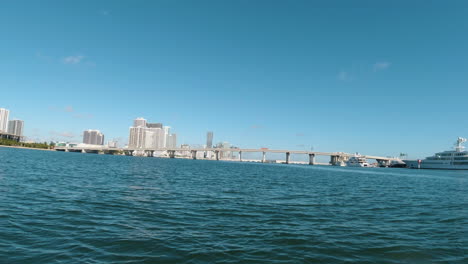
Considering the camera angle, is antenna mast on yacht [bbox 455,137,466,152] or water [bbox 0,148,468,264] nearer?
water [bbox 0,148,468,264]

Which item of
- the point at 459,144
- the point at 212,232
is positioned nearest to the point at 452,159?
the point at 459,144

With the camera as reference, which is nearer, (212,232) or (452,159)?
(212,232)

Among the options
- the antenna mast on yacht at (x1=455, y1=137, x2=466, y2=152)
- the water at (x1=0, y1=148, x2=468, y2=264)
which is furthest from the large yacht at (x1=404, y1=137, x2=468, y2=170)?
the water at (x1=0, y1=148, x2=468, y2=264)

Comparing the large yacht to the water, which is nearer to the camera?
the water

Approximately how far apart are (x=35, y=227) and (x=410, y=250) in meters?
16.2

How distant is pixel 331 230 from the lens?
14.4 meters

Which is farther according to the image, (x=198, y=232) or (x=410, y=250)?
(x=198, y=232)

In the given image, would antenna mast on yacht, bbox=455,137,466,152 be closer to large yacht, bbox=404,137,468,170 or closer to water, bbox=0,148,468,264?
large yacht, bbox=404,137,468,170

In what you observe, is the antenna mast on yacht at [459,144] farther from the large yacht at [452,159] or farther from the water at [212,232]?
the water at [212,232]

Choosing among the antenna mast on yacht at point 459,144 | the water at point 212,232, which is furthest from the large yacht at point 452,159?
the water at point 212,232

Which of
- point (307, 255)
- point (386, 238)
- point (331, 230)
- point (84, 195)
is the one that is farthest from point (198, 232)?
point (84, 195)

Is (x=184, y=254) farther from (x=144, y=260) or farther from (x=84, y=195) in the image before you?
(x=84, y=195)

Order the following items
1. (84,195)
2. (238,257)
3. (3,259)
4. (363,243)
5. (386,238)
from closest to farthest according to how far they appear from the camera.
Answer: (3,259)
(238,257)
(363,243)
(386,238)
(84,195)

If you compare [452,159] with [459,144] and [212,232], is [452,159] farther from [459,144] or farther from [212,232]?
[212,232]
